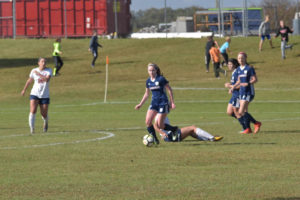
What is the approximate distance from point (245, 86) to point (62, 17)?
46680mm

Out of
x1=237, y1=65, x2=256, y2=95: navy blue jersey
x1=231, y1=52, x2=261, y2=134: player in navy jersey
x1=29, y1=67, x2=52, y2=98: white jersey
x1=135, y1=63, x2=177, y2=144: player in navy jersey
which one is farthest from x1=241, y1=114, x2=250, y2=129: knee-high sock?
x1=29, y1=67, x2=52, y2=98: white jersey

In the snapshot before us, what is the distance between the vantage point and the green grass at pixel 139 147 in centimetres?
1073

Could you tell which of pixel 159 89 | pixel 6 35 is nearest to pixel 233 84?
pixel 159 89

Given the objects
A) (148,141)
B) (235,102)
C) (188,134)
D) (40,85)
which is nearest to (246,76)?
(235,102)

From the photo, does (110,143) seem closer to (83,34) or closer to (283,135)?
(283,135)

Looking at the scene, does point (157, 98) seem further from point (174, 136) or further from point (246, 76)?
point (246, 76)

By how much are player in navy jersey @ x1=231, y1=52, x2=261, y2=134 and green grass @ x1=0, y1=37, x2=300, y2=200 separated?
64 centimetres

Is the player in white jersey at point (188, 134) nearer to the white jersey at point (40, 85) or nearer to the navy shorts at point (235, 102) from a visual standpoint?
the navy shorts at point (235, 102)

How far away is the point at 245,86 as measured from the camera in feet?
62.6

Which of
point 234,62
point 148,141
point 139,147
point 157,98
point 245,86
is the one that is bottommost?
point 139,147

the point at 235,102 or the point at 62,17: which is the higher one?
the point at 62,17

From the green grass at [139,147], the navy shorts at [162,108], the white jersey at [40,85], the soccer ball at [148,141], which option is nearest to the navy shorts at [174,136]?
the green grass at [139,147]

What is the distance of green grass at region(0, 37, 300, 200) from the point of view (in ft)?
35.2

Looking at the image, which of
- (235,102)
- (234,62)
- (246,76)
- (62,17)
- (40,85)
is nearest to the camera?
(246,76)
